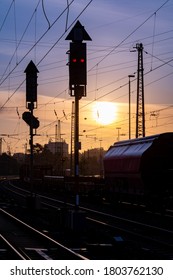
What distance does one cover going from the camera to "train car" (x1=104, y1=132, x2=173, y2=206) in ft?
114

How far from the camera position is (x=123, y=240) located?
64.7 feet

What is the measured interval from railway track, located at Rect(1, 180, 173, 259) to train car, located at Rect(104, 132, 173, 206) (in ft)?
11.6

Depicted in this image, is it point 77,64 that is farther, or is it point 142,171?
point 142,171

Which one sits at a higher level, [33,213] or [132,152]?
[132,152]

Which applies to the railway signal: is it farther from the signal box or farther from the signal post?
the signal box

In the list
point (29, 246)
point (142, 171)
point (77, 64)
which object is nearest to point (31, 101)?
point (142, 171)

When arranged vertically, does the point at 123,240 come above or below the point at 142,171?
below

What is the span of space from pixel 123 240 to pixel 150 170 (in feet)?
53.1

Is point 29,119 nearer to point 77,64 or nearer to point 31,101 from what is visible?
point 31,101

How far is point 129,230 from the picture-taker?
26000 millimetres

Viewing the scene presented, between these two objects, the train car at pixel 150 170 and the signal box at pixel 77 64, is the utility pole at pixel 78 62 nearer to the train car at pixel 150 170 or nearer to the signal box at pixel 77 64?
the signal box at pixel 77 64

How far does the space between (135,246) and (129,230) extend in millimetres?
5729
